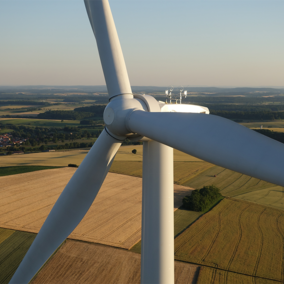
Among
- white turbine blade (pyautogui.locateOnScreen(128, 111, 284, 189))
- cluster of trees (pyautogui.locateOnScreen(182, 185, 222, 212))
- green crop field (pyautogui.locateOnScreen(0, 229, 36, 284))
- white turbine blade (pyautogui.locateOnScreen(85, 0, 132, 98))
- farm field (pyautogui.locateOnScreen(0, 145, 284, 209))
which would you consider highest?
white turbine blade (pyautogui.locateOnScreen(85, 0, 132, 98))

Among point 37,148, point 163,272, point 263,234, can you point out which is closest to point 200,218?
point 263,234

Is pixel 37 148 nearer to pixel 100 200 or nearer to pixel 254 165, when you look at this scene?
pixel 100 200

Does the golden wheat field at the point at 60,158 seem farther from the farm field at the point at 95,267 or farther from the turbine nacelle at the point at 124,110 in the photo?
the turbine nacelle at the point at 124,110

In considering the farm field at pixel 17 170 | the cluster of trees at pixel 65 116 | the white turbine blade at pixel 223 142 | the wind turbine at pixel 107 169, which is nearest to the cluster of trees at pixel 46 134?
the farm field at pixel 17 170

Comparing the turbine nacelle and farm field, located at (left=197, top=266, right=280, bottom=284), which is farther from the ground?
the turbine nacelle

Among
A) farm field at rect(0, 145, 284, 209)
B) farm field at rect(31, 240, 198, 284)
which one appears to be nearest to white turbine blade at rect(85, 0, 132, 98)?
farm field at rect(31, 240, 198, 284)

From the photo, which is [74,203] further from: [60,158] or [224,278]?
[60,158]

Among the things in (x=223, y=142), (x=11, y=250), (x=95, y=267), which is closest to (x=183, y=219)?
(x=95, y=267)

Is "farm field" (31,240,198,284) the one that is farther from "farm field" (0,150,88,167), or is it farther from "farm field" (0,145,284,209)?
"farm field" (0,150,88,167)
